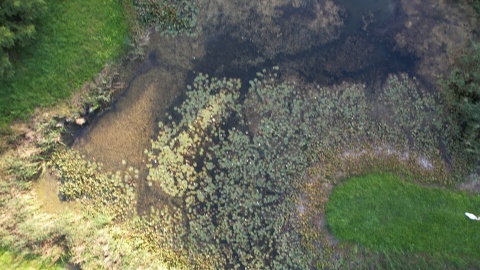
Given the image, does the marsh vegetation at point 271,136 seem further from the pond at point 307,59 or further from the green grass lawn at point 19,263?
the green grass lawn at point 19,263

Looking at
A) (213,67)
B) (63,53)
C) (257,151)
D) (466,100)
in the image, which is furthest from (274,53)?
(63,53)

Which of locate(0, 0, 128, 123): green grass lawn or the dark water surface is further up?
locate(0, 0, 128, 123): green grass lawn

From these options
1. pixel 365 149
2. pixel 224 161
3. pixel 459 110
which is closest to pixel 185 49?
pixel 224 161

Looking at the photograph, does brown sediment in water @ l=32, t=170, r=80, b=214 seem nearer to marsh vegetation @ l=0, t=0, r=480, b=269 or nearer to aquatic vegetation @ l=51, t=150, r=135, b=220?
marsh vegetation @ l=0, t=0, r=480, b=269

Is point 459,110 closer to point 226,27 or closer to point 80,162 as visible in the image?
point 226,27

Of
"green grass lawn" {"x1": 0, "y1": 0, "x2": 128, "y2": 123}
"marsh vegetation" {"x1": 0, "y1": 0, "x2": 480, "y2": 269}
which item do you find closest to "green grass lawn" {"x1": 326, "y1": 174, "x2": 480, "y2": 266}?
"marsh vegetation" {"x1": 0, "y1": 0, "x2": 480, "y2": 269}

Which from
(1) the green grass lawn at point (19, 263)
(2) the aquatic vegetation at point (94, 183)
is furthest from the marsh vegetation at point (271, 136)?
(1) the green grass lawn at point (19, 263)
